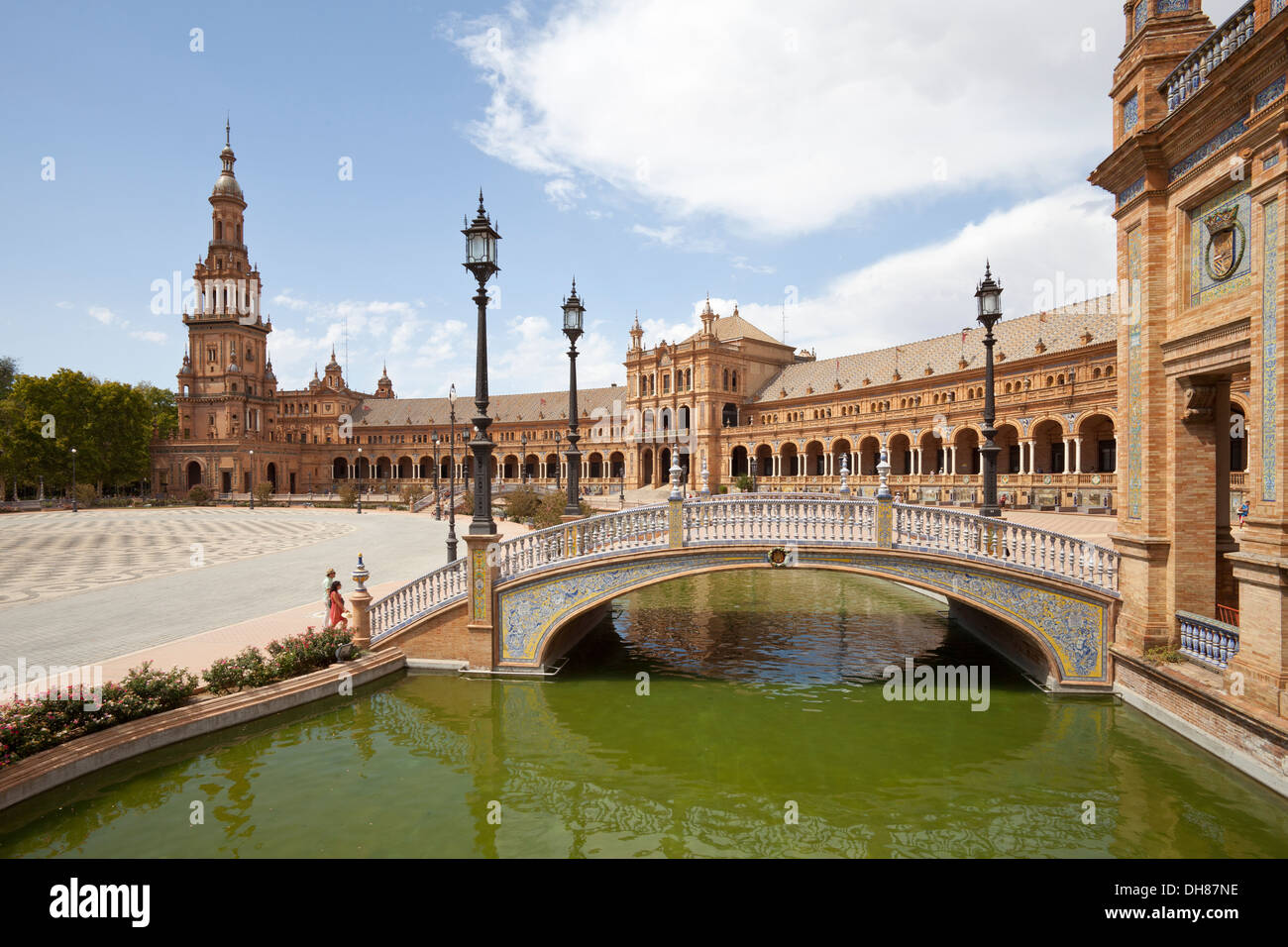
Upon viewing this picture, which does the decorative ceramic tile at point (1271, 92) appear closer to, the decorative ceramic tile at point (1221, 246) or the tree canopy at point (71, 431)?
the decorative ceramic tile at point (1221, 246)

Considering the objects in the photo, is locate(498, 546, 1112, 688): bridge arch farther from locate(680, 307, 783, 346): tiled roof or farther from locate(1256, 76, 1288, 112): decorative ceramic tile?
locate(680, 307, 783, 346): tiled roof

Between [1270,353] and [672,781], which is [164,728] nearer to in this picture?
[672,781]

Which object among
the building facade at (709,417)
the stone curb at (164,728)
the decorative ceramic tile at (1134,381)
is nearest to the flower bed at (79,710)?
the stone curb at (164,728)

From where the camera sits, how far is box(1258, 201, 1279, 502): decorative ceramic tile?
814 cm

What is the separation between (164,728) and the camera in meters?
9.80

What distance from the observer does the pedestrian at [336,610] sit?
13.3m

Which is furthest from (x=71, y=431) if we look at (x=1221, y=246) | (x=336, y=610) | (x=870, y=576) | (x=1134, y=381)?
(x=1221, y=246)

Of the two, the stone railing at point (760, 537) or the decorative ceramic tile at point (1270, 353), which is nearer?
the decorative ceramic tile at point (1270, 353)

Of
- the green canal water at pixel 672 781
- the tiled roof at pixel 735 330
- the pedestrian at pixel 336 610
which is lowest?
the green canal water at pixel 672 781

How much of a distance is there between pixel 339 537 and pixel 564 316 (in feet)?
79.4

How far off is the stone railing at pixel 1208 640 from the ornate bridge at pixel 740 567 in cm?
136

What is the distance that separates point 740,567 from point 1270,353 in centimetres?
810
